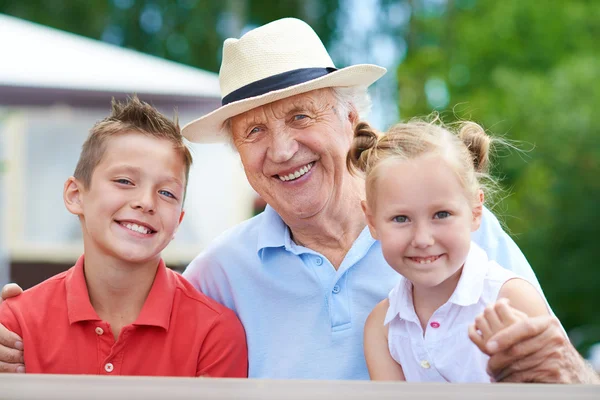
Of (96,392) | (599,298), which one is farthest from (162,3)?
(96,392)

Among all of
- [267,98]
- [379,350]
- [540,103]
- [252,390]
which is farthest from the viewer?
[540,103]

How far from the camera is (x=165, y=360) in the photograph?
246cm

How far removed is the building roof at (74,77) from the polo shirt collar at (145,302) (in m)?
4.45

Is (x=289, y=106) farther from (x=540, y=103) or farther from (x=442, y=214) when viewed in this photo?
(x=540, y=103)

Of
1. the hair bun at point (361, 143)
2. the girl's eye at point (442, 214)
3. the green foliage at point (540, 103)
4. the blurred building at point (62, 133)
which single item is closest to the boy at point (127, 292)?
the hair bun at point (361, 143)

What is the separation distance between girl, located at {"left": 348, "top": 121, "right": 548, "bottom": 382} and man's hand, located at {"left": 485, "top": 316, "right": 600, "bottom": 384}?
110mm

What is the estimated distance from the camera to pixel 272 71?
277 centimetres

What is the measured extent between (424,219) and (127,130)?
105cm

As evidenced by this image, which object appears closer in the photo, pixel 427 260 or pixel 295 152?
pixel 427 260

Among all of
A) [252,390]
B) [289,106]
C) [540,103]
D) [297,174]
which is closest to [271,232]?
[297,174]

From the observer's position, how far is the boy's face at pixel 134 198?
248 centimetres

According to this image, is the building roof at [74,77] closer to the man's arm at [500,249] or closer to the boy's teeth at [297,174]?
the boy's teeth at [297,174]

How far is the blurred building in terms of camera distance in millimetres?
7043

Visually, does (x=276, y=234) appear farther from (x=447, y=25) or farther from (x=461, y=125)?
(x=447, y=25)
